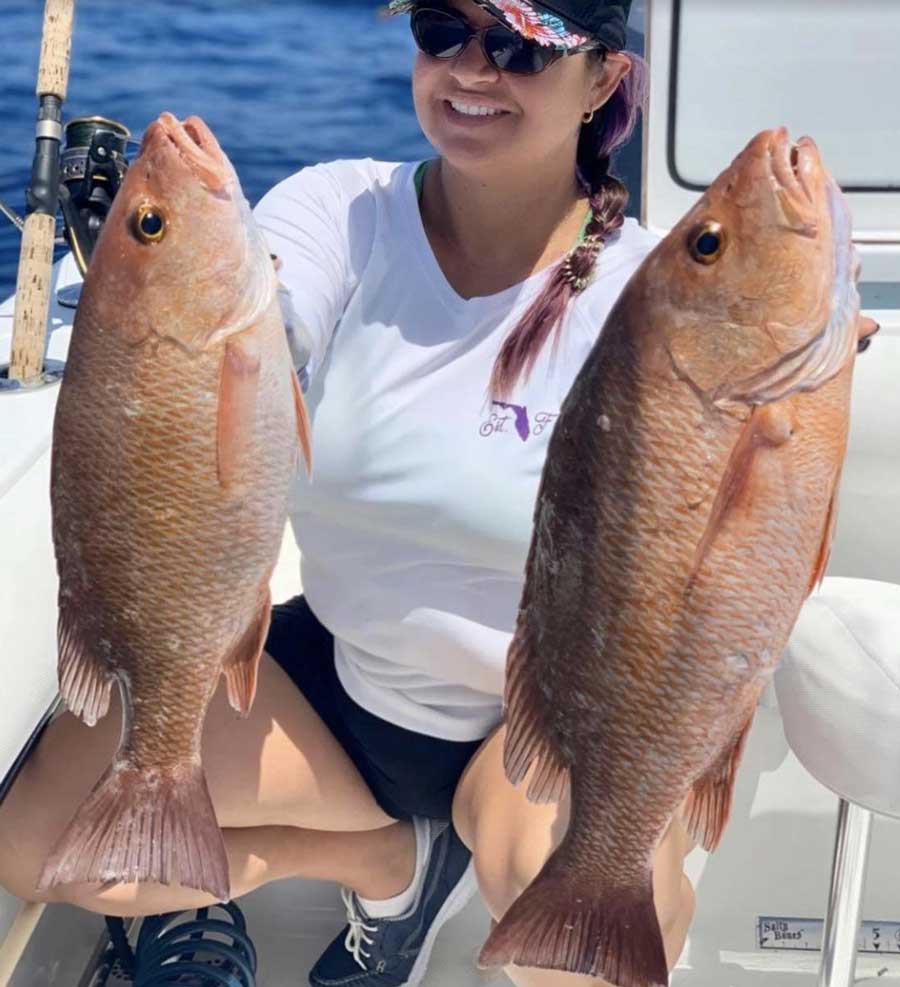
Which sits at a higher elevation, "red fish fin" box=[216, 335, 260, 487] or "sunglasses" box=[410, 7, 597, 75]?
"sunglasses" box=[410, 7, 597, 75]

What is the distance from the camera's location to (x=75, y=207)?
8.40 ft

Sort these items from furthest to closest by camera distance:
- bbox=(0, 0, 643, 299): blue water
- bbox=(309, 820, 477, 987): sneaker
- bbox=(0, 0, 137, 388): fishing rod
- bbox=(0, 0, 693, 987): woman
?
bbox=(0, 0, 643, 299): blue water
bbox=(0, 0, 137, 388): fishing rod
bbox=(309, 820, 477, 987): sneaker
bbox=(0, 0, 693, 987): woman

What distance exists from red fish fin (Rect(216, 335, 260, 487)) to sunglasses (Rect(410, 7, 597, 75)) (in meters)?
0.65

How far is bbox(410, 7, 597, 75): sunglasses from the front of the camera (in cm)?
170

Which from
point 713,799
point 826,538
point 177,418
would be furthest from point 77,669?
point 826,538

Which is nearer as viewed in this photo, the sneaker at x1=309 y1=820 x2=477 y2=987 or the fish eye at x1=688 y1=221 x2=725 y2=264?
the fish eye at x1=688 y1=221 x2=725 y2=264

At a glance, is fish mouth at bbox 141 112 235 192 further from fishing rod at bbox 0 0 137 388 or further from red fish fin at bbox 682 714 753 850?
fishing rod at bbox 0 0 137 388

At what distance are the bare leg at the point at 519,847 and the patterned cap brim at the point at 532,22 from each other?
3.50 ft

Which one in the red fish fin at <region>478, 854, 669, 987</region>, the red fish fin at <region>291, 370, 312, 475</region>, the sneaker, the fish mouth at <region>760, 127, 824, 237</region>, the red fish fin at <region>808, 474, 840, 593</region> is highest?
the fish mouth at <region>760, 127, 824, 237</region>

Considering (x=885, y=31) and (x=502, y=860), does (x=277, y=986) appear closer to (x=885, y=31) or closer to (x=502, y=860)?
(x=502, y=860)

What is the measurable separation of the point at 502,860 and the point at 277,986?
788mm

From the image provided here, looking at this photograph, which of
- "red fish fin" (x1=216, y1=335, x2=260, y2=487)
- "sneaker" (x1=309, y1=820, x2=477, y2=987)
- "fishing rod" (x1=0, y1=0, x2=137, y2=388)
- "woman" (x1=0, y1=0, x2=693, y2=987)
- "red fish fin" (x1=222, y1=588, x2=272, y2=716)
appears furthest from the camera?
"fishing rod" (x1=0, y1=0, x2=137, y2=388)

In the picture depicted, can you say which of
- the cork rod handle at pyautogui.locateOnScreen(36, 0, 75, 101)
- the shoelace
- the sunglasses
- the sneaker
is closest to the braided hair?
the sunglasses

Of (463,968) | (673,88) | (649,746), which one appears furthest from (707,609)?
(673,88)
